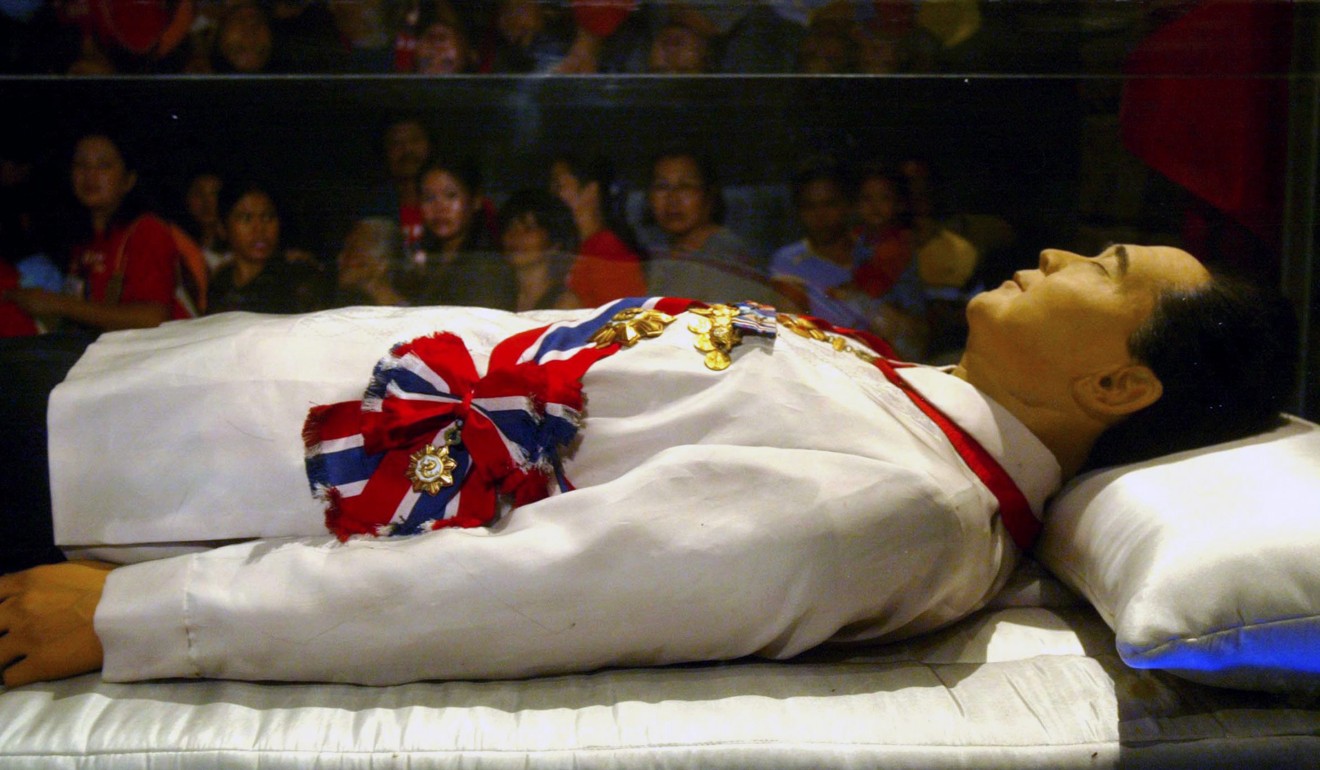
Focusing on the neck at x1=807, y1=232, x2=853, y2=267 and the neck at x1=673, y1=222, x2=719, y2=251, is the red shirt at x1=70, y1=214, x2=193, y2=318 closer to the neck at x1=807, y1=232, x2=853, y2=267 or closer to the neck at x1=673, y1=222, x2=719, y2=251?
the neck at x1=673, y1=222, x2=719, y2=251

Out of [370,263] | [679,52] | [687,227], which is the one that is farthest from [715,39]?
[370,263]

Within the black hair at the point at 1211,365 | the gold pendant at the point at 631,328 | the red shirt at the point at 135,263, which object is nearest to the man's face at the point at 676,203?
the gold pendant at the point at 631,328

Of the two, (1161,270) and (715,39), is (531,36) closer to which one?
(715,39)

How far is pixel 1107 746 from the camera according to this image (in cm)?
117

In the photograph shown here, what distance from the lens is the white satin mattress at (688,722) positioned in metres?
1.14

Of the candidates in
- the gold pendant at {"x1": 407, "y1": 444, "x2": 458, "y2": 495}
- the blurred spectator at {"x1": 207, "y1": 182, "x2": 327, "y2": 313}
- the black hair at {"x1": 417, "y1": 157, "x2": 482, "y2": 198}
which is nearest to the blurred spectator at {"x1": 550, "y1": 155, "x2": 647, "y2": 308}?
the black hair at {"x1": 417, "y1": 157, "x2": 482, "y2": 198}

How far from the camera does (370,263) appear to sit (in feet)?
5.79

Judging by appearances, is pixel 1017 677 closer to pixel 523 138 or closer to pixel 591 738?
pixel 591 738

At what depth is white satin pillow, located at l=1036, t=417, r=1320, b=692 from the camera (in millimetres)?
1136

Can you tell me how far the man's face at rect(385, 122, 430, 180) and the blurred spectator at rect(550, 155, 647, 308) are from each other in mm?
216

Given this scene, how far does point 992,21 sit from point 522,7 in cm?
76

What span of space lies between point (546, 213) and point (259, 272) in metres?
0.49

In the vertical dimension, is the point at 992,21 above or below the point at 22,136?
above

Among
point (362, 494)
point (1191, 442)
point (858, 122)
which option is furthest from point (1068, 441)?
point (362, 494)
